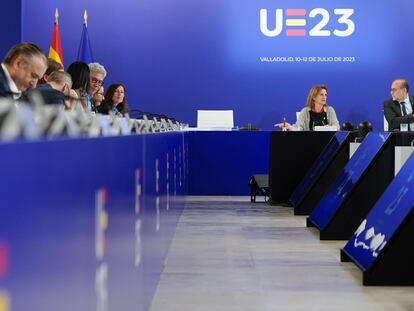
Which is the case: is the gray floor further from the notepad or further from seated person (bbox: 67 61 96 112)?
the notepad

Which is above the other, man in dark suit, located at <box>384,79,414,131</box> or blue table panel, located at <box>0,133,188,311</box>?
man in dark suit, located at <box>384,79,414,131</box>

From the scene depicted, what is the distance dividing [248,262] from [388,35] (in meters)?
6.82

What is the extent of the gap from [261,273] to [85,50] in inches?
258

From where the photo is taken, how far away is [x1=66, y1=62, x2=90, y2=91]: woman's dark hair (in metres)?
6.10

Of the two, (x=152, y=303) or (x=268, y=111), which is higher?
(x=268, y=111)

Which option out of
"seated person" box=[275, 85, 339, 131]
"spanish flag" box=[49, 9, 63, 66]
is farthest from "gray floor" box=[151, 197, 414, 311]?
"spanish flag" box=[49, 9, 63, 66]

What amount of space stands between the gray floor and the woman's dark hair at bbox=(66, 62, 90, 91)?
1.35 m

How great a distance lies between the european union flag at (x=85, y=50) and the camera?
418 inches

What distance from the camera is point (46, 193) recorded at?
1.34m

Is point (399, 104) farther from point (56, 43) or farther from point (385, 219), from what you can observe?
point (385, 219)

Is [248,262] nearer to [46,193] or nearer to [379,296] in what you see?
[379,296]

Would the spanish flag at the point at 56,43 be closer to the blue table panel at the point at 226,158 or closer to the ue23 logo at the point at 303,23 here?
the blue table panel at the point at 226,158

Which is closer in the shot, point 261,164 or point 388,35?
point 261,164

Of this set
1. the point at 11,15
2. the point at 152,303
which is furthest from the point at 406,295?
the point at 11,15
